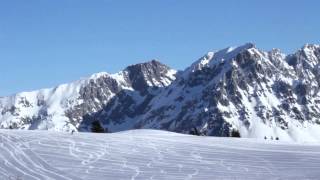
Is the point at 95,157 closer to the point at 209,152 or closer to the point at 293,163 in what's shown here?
the point at 209,152

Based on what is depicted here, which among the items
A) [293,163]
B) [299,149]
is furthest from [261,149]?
[293,163]

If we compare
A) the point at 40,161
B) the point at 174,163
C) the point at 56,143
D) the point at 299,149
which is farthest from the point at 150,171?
the point at 299,149

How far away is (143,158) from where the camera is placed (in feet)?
167

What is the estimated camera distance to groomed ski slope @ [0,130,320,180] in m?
43.7

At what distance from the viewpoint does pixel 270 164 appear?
48.7m

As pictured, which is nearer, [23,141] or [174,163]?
[174,163]

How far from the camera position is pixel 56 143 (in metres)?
56.5

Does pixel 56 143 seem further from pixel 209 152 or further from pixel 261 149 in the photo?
pixel 261 149

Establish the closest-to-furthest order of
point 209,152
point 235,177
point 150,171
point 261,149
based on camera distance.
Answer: point 235,177, point 150,171, point 209,152, point 261,149

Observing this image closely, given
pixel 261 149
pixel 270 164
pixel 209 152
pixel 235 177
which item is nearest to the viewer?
pixel 235 177

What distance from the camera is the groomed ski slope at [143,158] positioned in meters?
43.7

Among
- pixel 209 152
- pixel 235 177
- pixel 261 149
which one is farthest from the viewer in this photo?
pixel 261 149

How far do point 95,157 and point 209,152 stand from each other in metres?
9.19

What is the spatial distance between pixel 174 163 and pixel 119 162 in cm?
365
